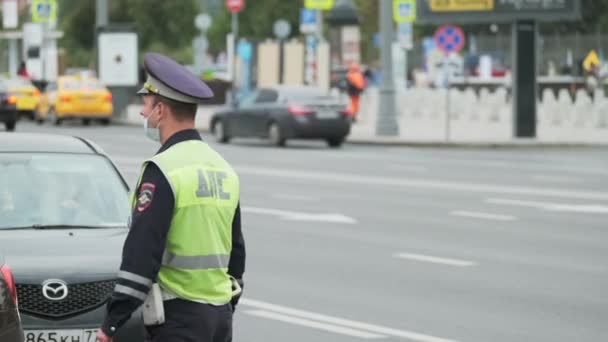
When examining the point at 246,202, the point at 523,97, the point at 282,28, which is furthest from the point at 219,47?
the point at 246,202

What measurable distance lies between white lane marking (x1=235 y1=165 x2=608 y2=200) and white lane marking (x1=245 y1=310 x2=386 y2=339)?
11506mm

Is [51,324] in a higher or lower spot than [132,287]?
lower

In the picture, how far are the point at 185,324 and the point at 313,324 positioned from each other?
584cm

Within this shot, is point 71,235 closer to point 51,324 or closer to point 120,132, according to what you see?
point 51,324

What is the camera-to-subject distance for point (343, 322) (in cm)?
1137

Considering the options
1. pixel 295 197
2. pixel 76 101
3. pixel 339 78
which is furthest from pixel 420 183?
pixel 339 78

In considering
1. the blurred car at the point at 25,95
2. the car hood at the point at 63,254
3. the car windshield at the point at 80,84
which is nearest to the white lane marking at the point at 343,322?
the car hood at the point at 63,254

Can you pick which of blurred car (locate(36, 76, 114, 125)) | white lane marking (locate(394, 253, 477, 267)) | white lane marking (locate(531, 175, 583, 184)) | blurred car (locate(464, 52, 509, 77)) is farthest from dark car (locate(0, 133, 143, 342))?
blurred car (locate(464, 52, 509, 77))

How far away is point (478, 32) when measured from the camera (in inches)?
3996

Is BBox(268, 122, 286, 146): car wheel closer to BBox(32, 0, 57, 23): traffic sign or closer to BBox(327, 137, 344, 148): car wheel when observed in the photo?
BBox(327, 137, 344, 148): car wheel

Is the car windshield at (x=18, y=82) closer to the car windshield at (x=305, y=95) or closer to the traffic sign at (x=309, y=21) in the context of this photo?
the traffic sign at (x=309, y=21)

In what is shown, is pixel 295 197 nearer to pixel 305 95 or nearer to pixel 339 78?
pixel 305 95

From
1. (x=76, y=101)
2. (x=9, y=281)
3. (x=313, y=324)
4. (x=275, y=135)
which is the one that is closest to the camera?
(x=9, y=281)

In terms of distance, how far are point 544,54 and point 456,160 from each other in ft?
135
